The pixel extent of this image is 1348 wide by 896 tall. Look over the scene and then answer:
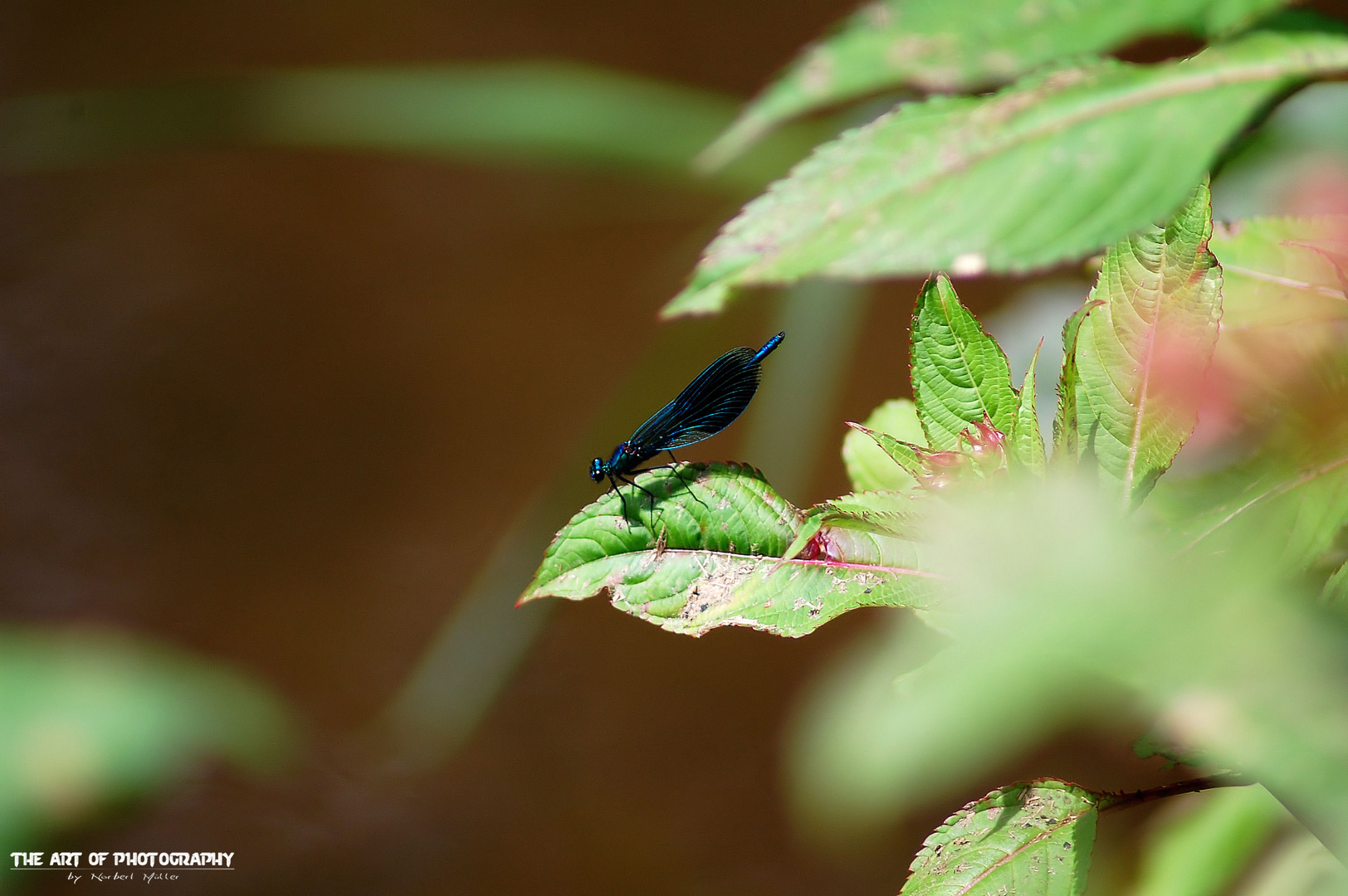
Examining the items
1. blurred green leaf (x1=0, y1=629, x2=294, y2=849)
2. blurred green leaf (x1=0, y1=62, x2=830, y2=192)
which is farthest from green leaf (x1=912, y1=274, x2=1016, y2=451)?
blurred green leaf (x1=0, y1=62, x2=830, y2=192)

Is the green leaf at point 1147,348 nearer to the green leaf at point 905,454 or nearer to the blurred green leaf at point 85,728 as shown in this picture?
the green leaf at point 905,454

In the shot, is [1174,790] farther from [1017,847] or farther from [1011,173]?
[1011,173]

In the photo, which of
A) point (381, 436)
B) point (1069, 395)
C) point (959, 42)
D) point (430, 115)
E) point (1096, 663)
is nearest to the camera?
point (1096, 663)

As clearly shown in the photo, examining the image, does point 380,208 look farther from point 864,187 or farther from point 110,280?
point 864,187

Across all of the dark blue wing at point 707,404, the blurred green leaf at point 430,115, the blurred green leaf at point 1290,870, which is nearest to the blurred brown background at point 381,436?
the blurred green leaf at point 430,115

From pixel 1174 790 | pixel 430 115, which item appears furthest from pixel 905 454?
pixel 430 115
